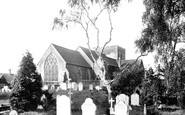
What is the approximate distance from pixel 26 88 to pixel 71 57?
21.8 metres

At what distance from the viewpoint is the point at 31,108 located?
15.4 m

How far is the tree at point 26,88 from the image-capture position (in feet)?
49.8

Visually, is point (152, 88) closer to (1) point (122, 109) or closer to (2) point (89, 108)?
(1) point (122, 109)

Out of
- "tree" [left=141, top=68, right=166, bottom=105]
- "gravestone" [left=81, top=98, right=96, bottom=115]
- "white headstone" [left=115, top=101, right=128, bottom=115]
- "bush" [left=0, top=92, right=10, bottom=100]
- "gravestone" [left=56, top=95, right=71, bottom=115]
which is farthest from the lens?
"bush" [left=0, top=92, right=10, bottom=100]

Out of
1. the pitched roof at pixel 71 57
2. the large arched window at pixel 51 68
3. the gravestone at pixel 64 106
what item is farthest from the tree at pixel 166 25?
the large arched window at pixel 51 68

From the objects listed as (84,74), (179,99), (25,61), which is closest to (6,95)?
(25,61)

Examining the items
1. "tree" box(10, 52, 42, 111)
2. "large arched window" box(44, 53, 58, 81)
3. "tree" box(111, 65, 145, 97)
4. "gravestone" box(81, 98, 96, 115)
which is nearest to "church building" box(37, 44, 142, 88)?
"large arched window" box(44, 53, 58, 81)

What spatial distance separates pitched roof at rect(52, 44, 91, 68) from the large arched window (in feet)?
5.64

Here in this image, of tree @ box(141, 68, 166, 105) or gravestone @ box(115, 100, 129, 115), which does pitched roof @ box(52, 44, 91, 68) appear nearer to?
tree @ box(141, 68, 166, 105)

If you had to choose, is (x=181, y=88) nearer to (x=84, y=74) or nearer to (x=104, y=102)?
(x=104, y=102)

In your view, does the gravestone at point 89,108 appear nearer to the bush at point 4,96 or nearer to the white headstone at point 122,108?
the white headstone at point 122,108

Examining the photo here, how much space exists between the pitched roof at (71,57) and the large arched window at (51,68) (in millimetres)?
1718

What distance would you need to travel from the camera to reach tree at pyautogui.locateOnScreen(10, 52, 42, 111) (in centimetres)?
1517

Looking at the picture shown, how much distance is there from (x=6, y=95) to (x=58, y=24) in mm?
11644
